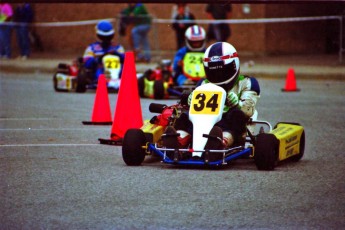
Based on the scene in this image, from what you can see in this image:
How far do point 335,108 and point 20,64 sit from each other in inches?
501

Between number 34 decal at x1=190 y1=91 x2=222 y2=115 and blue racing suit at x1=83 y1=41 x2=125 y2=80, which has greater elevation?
number 34 decal at x1=190 y1=91 x2=222 y2=115

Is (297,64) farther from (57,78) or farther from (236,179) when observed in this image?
(236,179)

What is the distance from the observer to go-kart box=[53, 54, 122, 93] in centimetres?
1984

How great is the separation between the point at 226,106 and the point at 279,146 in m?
0.66

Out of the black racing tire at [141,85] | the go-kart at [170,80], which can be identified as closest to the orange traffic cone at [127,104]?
the go-kart at [170,80]

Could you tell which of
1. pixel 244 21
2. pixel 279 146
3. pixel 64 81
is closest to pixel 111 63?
pixel 64 81

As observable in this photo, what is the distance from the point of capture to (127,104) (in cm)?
1169

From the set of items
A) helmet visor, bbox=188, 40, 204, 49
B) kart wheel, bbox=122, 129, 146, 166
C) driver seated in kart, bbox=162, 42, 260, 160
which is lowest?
helmet visor, bbox=188, 40, 204, 49

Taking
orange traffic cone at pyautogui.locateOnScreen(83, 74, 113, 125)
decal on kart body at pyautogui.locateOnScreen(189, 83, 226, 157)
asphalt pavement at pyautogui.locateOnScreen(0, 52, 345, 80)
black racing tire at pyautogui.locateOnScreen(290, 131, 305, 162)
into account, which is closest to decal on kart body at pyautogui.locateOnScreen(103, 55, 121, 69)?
asphalt pavement at pyautogui.locateOnScreen(0, 52, 345, 80)

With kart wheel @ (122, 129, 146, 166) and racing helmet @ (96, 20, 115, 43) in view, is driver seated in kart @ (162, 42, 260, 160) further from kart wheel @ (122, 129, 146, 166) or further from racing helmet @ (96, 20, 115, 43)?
racing helmet @ (96, 20, 115, 43)

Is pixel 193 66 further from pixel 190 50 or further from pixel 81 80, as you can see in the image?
pixel 81 80

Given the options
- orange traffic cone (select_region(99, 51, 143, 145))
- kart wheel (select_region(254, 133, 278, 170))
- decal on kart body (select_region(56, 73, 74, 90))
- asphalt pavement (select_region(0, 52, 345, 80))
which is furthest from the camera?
asphalt pavement (select_region(0, 52, 345, 80))

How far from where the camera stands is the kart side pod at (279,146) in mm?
9469

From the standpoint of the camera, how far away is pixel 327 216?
7520mm
